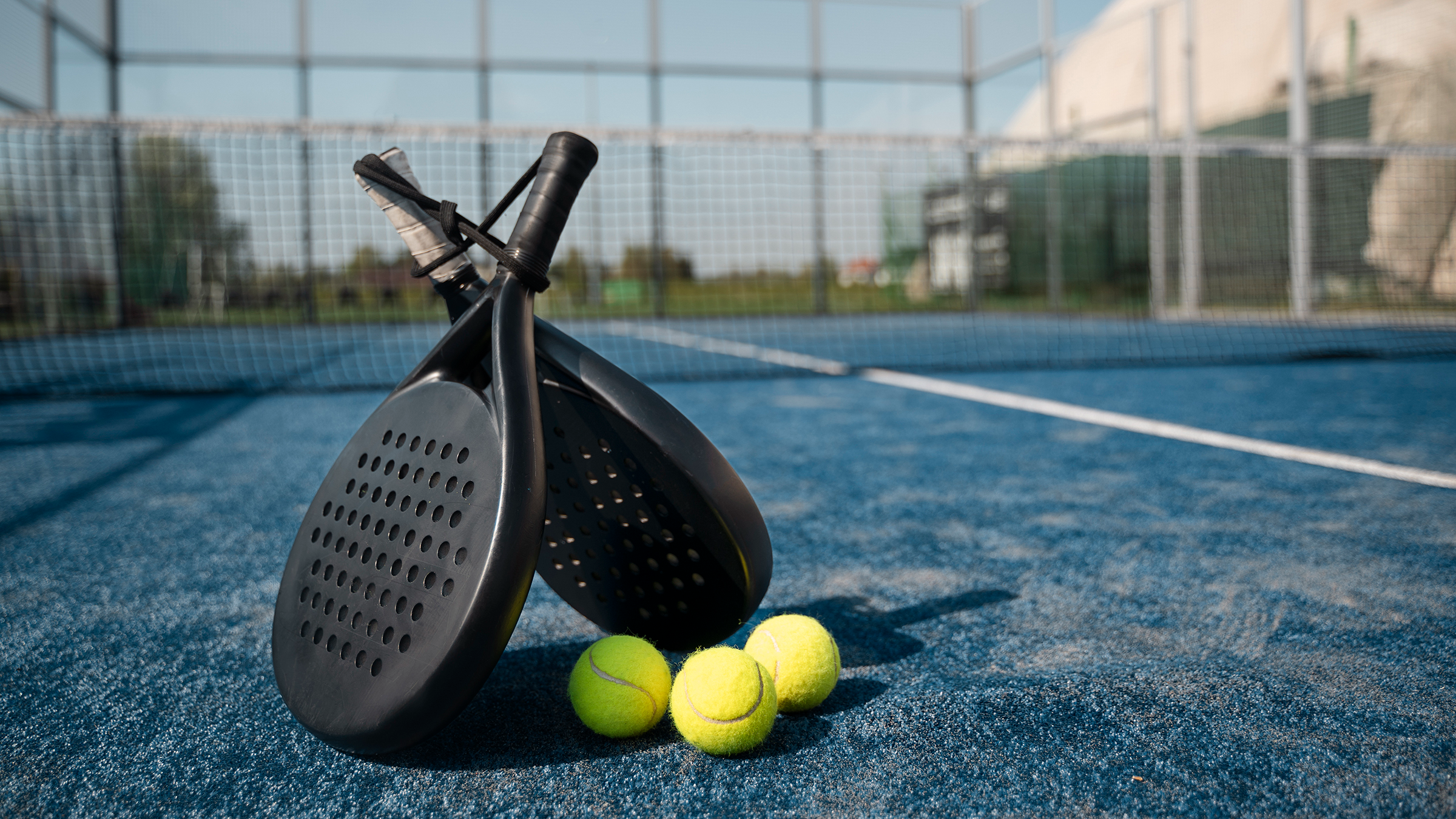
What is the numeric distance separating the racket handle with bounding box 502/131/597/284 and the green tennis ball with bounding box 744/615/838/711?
1.77 ft

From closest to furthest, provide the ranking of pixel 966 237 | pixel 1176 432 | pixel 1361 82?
pixel 1176 432 → pixel 1361 82 → pixel 966 237

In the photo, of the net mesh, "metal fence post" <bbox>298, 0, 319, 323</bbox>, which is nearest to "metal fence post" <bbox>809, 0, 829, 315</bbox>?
the net mesh

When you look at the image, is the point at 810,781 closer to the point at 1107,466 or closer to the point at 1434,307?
the point at 1107,466

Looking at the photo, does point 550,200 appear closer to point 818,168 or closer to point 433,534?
point 433,534

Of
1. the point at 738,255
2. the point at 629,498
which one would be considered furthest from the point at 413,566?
the point at 738,255

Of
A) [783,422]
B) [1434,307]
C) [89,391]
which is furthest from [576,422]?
[1434,307]

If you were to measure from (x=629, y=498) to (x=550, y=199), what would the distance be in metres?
0.37

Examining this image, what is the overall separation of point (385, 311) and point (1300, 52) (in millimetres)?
12629

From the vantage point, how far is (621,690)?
1090 mm

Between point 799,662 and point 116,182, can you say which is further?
point 116,182

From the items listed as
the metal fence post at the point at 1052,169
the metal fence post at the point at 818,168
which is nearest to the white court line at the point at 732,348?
the metal fence post at the point at 818,168

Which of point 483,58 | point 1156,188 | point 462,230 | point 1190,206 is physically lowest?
point 462,230

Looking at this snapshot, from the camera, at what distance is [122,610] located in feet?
5.27

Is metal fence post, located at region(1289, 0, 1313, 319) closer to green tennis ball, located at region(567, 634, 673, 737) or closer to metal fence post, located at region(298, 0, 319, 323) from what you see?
metal fence post, located at region(298, 0, 319, 323)
